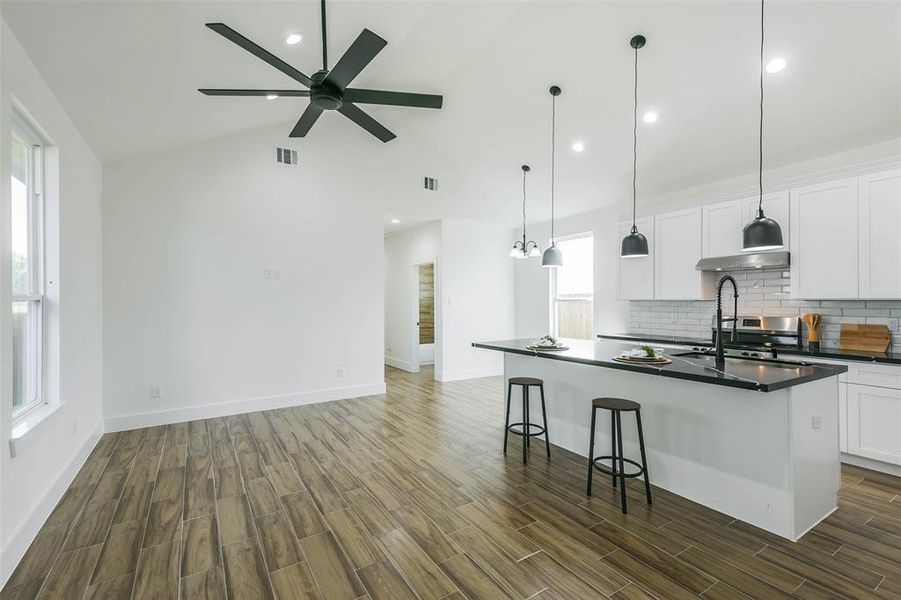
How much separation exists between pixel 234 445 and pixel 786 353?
5405 millimetres

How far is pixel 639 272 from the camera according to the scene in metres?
5.62

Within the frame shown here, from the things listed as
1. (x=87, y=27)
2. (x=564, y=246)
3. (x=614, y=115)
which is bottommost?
(x=564, y=246)

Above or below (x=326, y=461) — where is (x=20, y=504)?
above

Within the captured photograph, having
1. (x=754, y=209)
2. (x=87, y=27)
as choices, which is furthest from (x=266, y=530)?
(x=754, y=209)

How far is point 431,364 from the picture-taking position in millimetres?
8906

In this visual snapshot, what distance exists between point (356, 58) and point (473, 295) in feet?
17.0

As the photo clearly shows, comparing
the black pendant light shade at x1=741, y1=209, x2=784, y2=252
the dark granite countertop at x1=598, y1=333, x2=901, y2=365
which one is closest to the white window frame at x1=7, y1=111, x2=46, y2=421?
the black pendant light shade at x1=741, y1=209, x2=784, y2=252

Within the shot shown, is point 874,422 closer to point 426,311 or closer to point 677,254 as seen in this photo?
point 677,254

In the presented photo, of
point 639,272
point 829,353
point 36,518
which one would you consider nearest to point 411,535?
point 36,518

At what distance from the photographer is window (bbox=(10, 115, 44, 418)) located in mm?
2727

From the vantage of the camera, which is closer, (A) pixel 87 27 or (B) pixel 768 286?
(A) pixel 87 27

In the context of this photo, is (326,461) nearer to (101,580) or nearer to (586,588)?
(101,580)

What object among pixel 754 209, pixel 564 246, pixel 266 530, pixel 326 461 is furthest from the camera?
pixel 564 246

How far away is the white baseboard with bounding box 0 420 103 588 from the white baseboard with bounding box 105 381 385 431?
876 mm
